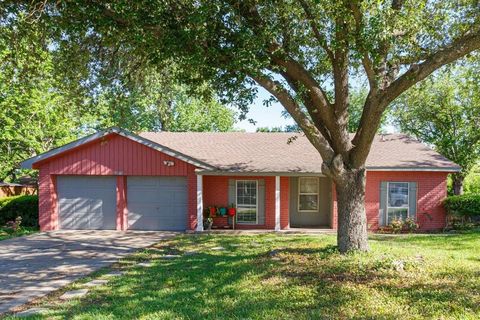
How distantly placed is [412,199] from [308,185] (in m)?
4.23

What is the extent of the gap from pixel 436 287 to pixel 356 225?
2.27m

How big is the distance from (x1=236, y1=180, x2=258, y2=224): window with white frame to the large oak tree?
7.25m

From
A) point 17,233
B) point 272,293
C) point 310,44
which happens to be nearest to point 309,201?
point 310,44

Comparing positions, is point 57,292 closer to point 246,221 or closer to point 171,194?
point 171,194

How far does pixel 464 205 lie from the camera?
47.2 feet

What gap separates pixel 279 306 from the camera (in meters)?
5.43

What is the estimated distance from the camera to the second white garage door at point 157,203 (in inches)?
588

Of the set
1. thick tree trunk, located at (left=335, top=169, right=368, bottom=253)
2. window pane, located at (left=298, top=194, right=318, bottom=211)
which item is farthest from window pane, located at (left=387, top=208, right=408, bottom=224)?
thick tree trunk, located at (left=335, top=169, right=368, bottom=253)

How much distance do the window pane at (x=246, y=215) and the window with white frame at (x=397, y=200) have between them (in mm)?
5501

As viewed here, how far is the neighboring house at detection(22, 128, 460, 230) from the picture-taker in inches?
575

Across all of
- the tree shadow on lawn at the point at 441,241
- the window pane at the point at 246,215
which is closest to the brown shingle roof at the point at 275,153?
the window pane at the point at 246,215

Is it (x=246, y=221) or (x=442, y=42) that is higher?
(x=442, y=42)

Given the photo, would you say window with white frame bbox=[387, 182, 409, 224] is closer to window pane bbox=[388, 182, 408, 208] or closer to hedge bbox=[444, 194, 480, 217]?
window pane bbox=[388, 182, 408, 208]

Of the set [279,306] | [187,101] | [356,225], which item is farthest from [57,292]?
[187,101]
